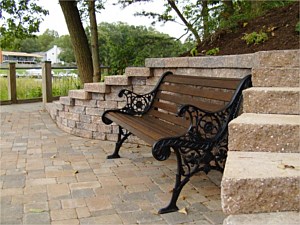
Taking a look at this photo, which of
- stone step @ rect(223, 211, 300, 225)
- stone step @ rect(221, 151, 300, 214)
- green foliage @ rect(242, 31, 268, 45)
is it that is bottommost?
stone step @ rect(223, 211, 300, 225)

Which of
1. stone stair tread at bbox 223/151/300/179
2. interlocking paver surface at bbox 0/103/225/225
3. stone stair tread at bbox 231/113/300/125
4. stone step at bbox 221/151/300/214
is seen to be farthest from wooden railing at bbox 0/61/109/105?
Answer: stone step at bbox 221/151/300/214

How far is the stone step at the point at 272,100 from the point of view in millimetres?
2568

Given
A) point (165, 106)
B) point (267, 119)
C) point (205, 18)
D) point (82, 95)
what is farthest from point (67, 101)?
point (267, 119)

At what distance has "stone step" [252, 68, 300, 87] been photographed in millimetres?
2869

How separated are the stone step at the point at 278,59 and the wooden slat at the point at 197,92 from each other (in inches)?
14.5

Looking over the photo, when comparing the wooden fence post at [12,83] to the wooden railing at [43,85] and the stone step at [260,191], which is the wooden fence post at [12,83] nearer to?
the wooden railing at [43,85]

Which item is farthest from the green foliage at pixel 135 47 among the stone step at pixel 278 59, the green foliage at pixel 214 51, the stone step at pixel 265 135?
the stone step at pixel 265 135

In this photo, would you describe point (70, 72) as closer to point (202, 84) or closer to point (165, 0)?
point (165, 0)

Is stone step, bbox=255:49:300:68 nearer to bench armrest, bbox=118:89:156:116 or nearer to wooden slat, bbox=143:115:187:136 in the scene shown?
wooden slat, bbox=143:115:187:136

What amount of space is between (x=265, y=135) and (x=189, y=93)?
1534 mm

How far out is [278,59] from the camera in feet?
10.0

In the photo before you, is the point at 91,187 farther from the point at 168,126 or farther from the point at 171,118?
the point at 171,118

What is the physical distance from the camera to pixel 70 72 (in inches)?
412

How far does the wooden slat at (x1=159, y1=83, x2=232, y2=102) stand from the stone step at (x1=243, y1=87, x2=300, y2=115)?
1.30 ft
